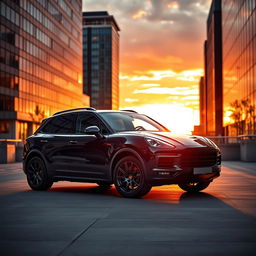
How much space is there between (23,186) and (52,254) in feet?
24.1

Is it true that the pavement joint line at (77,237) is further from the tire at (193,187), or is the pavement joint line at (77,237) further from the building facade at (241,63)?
the building facade at (241,63)

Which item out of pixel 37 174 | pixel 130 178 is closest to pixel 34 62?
pixel 37 174

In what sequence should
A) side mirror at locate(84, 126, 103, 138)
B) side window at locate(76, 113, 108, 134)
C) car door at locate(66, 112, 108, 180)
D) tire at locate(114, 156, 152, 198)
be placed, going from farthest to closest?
side window at locate(76, 113, 108, 134) < car door at locate(66, 112, 108, 180) < side mirror at locate(84, 126, 103, 138) < tire at locate(114, 156, 152, 198)

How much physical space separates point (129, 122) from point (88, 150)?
3.34 ft

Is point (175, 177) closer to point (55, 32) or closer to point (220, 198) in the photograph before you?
point (220, 198)

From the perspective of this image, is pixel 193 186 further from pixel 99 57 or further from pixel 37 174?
pixel 99 57

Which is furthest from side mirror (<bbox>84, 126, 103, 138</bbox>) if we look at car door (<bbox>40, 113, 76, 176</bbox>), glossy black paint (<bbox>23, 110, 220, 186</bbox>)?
car door (<bbox>40, 113, 76, 176</bbox>)

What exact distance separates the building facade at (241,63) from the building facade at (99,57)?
123 metres

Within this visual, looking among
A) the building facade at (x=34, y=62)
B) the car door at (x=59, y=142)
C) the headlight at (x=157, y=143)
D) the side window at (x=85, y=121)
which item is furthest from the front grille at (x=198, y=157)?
the building facade at (x=34, y=62)

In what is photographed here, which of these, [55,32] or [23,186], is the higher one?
[55,32]

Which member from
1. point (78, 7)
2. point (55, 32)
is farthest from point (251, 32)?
point (78, 7)

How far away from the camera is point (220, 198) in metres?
8.54

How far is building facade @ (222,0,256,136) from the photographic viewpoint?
44625 mm

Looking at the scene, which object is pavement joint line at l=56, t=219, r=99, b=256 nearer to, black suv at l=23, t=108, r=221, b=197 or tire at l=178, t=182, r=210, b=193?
black suv at l=23, t=108, r=221, b=197
